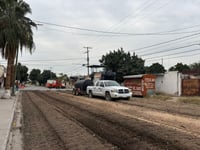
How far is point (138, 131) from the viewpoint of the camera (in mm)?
11422

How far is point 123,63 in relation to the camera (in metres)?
61.5

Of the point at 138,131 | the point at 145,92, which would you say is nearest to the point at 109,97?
the point at 145,92

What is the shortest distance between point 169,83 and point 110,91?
13.3 m

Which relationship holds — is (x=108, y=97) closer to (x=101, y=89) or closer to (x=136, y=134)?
(x=101, y=89)

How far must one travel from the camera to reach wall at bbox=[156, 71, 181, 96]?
128ft

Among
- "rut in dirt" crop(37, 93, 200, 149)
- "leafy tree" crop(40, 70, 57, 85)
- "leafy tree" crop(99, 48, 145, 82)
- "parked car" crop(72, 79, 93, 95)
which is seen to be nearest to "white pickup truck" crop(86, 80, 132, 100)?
"parked car" crop(72, 79, 93, 95)

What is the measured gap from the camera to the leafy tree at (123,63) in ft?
196

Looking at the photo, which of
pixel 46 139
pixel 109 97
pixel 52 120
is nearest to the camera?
pixel 46 139

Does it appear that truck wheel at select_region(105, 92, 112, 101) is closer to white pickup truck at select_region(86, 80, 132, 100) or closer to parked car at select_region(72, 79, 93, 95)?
white pickup truck at select_region(86, 80, 132, 100)

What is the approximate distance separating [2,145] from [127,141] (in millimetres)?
3543

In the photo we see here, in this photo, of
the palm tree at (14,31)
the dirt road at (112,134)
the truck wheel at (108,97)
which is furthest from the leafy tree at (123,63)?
the dirt road at (112,134)

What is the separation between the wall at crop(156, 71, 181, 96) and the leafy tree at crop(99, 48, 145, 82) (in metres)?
16.4

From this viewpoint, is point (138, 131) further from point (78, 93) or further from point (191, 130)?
point (78, 93)

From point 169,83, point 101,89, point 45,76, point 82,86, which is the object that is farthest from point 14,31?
point 45,76
